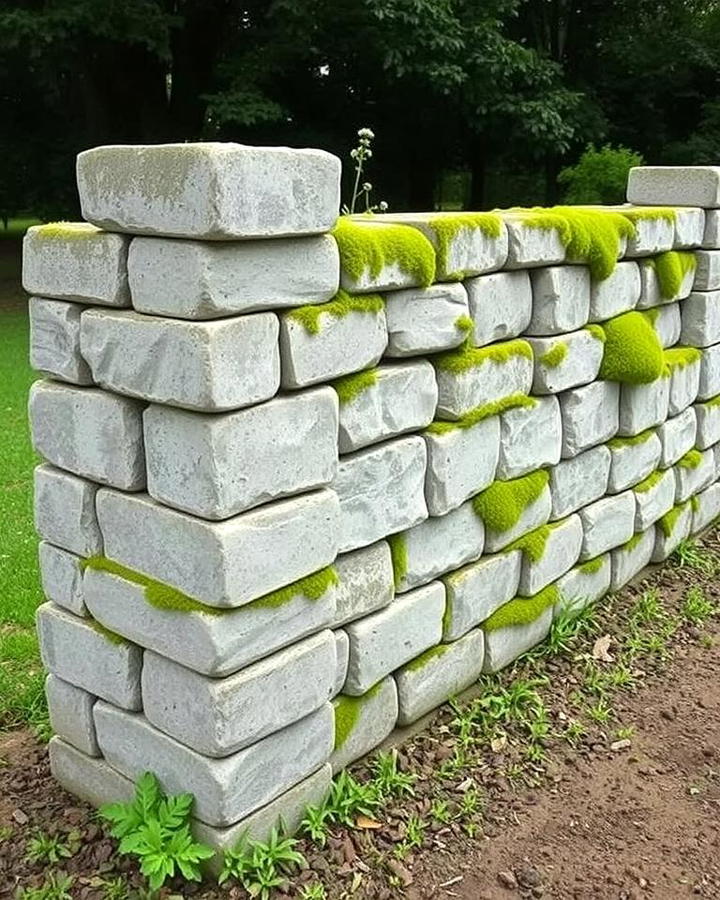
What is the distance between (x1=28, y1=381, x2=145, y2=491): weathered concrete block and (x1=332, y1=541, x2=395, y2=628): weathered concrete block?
663mm

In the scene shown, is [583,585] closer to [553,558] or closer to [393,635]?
[553,558]

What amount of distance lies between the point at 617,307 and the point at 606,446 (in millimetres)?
578

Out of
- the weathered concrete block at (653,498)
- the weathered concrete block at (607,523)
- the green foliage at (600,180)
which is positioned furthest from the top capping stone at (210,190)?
the green foliage at (600,180)

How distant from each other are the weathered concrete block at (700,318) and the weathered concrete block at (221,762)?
9.32 ft

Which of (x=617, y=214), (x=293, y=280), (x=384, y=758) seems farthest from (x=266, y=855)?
(x=617, y=214)

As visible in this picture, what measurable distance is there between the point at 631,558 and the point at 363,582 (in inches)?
77.7

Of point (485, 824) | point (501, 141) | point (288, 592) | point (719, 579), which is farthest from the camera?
point (501, 141)

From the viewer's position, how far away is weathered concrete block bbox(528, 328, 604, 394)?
352 centimetres

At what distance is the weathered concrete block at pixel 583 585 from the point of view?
12.9 feet

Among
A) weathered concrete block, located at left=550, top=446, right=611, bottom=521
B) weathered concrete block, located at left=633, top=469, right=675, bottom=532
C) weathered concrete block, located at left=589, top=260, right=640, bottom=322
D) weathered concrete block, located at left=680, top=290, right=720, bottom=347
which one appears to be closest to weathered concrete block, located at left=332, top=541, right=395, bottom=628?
weathered concrete block, located at left=550, top=446, right=611, bottom=521

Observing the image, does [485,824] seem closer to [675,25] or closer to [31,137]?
[31,137]

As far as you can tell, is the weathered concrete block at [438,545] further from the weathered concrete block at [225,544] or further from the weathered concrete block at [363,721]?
the weathered concrete block at [225,544]

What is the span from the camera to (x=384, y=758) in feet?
10.1

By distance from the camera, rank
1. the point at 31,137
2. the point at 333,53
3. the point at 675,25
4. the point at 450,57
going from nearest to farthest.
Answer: the point at 450,57 → the point at 333,53 → the point at 31,137 → the point at 675,25
